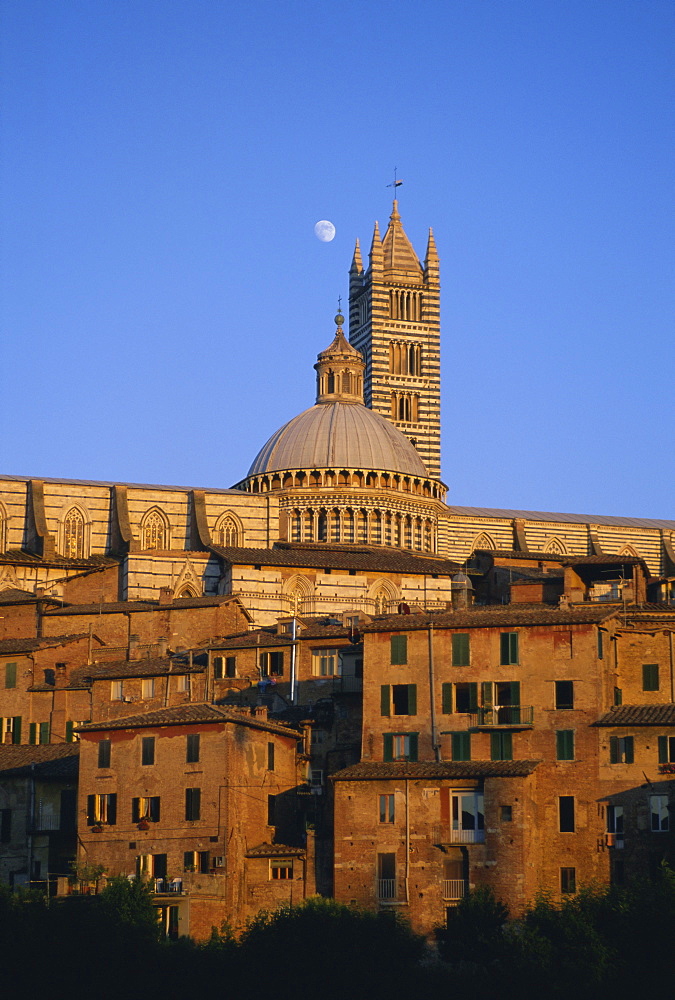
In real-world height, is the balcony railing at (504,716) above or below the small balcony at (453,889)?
above

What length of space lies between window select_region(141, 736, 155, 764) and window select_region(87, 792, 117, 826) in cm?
129

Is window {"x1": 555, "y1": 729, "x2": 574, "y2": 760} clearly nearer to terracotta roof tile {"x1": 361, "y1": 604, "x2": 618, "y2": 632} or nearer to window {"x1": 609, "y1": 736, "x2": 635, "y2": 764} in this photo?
window {"x1": 609, "y1": 736, "x2": 635, "y2": 764}

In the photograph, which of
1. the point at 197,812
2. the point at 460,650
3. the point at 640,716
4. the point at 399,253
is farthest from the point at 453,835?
the point at 399,253

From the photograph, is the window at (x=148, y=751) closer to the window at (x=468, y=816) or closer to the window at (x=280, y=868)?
the window at (x=280, y=868)

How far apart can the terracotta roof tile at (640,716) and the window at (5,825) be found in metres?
16.7

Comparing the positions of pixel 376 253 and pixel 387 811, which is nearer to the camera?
pixel 387 811

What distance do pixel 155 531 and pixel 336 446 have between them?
1086 cm

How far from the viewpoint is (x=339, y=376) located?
349 feet

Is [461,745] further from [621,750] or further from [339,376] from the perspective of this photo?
[339,376]

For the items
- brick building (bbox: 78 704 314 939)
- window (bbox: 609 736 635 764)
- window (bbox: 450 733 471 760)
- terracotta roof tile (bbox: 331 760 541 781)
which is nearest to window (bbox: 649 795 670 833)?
window (bbox: 609 736 635 764)

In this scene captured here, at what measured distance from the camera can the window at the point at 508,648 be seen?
2093 inches

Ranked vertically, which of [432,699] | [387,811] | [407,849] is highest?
[432,699]

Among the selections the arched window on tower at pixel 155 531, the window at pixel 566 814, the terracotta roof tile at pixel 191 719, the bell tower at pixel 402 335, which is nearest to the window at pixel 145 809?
the terracotta roof tile at pixel 191 719

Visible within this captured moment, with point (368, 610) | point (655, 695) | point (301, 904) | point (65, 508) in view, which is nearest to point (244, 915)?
point (301, 904)
